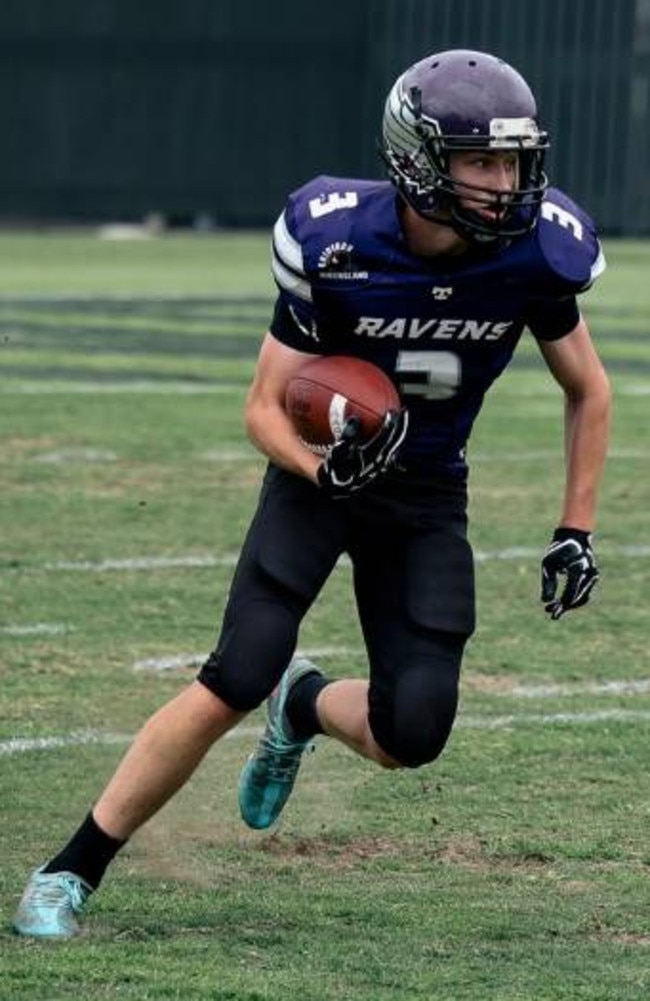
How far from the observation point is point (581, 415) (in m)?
4.97

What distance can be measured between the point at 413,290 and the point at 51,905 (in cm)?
126

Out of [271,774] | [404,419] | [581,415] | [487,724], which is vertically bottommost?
[487,724]

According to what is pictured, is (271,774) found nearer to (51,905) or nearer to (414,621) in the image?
(414,621)

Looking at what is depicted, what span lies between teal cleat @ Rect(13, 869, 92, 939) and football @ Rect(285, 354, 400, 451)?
90 centimetres

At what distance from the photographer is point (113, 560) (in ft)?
28.3

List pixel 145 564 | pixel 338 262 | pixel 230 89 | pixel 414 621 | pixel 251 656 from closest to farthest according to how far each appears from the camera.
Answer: pixel 251 656 → pixel 338 262 → pixel 414 621 → pixel 145 564 → pixel 230 89

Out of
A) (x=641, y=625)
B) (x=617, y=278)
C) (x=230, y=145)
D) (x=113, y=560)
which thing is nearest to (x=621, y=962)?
(x=641, y=625)

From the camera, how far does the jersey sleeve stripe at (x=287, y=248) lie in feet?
15.6

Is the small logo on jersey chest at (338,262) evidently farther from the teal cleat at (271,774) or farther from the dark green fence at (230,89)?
the dark green fence at (230,89)

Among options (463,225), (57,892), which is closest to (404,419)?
(463,225)

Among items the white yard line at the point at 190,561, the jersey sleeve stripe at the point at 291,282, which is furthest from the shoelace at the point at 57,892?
the white yard line at the point at 190,561

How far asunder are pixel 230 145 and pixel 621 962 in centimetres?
2915

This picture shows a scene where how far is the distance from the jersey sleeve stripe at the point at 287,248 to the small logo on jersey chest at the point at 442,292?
0.79 ft

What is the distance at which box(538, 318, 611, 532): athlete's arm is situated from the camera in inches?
195
